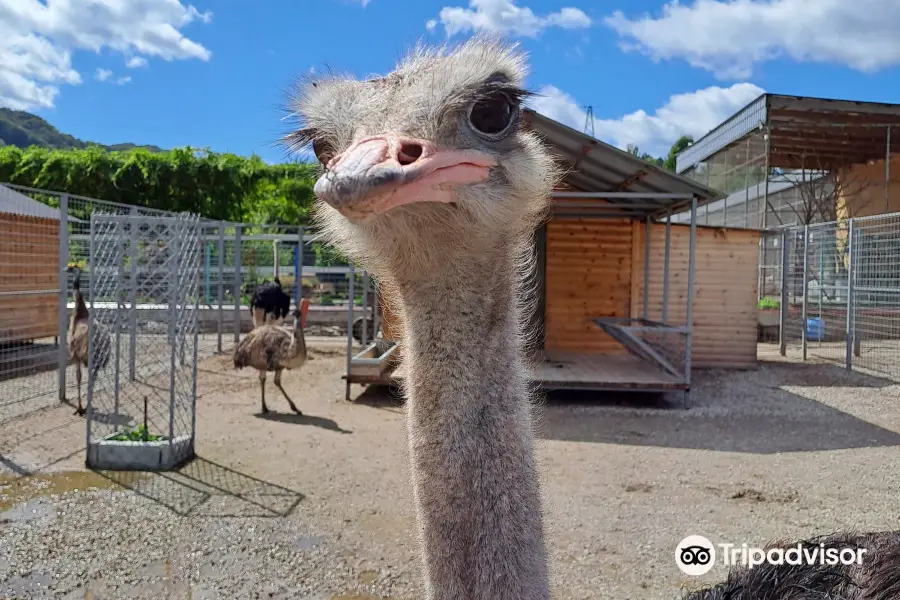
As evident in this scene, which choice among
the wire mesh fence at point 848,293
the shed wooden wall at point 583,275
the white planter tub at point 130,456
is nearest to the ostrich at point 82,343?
the white planter tub at point 130,456

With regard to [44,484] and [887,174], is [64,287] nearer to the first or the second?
[44,484]

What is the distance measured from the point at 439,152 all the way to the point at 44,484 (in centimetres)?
400

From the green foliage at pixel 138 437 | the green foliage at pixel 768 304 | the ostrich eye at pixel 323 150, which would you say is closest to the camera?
the ostrich eye at pixel 323 150

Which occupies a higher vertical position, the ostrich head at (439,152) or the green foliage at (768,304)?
the ostrich head at (439,152)

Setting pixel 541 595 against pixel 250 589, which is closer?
pixel 541 595

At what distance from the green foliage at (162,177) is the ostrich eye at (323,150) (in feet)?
47.9

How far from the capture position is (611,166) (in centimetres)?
629

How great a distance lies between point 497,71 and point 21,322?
869cm

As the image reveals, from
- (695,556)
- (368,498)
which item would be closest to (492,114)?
(695,556)

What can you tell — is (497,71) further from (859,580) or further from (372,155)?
(859,580)

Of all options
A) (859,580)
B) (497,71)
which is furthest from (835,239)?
(497,71)

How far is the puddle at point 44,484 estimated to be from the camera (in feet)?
12.5

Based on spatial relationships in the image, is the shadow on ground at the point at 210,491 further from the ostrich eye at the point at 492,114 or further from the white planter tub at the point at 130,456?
the ostrich eye at the point at 492,114

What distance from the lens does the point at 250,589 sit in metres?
2.84
